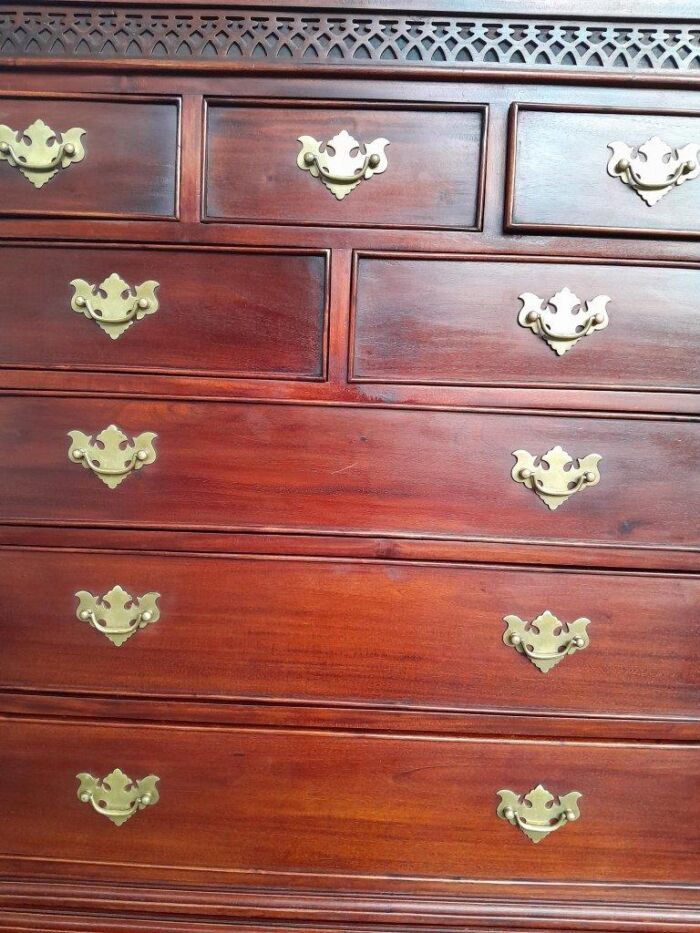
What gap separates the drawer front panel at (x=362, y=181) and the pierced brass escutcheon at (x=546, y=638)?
57 centimetres

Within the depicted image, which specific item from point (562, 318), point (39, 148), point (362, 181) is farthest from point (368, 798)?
point (39, 148)

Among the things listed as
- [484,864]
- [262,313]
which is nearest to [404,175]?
[262,313]

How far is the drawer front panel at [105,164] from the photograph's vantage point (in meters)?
1.03

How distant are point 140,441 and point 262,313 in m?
0.25

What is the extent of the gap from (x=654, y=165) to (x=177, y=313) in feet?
2.27

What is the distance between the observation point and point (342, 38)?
39.6 inches

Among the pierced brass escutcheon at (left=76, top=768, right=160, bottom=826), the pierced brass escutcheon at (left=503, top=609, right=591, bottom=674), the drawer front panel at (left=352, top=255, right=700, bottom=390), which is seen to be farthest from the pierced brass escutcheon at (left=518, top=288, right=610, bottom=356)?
the pierced brass escutcheon at (left=76, top=768, right=160, bottom=826)

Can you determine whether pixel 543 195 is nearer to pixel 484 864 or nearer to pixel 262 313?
pixel 262 313

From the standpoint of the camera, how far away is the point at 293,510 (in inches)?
41.7

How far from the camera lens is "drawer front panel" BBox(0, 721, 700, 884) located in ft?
3.55

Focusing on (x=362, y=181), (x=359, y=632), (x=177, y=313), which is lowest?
(x=359, y=632)

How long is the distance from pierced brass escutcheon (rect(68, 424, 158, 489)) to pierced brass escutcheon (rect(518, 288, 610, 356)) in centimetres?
56

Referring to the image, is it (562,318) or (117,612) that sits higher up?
(562,318)

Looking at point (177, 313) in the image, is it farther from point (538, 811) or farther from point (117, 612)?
point (538, 811)
